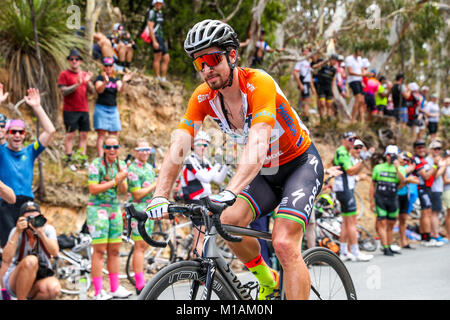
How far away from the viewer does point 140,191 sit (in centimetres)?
728

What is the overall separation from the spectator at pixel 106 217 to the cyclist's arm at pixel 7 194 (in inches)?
42.3

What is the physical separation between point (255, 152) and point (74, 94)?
22.0 feet

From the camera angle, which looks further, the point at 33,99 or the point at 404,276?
the point at 404,276

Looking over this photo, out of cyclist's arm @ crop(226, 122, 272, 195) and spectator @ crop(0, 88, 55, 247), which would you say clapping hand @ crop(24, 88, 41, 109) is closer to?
spectator @ crop(0, 88, 55, 247)

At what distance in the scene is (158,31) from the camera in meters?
11.8

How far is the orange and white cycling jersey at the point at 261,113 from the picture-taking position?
3.37 m

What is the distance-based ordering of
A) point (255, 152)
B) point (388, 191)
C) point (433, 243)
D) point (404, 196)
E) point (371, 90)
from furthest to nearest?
point (371, 90) → point (433, 243) → point (404, 196) → point (388, 191) → point (255, 152)

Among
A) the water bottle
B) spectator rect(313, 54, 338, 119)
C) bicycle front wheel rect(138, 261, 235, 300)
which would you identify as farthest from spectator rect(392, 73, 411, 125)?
bicycle front wheel rect(138, 261, 235, 300)

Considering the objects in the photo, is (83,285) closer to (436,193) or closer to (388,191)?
(388,191)

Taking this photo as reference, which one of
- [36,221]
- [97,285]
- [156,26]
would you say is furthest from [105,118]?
[36,221]

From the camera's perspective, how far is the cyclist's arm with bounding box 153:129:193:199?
129 inches

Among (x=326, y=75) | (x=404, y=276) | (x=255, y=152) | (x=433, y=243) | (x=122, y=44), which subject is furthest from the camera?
(x=326, y=75)

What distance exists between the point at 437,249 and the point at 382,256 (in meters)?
1.63
